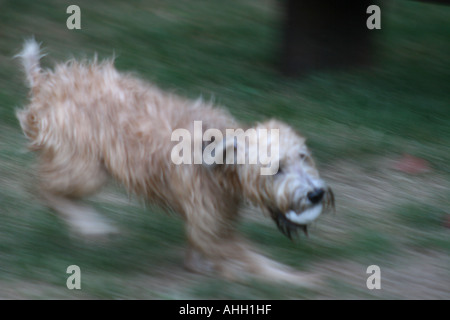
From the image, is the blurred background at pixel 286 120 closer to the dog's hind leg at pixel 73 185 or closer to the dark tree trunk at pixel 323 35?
the dark tree trunk at pixel 323 35

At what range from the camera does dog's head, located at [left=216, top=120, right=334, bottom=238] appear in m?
4.21

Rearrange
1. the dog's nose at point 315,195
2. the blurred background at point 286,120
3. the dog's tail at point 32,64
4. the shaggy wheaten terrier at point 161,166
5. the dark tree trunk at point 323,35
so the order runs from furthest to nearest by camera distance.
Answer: the dark tree trunk at point 323,35
the dog's tail at point 32,64
the blurred background at point 286,120
the shaggy wheaten terrier at point 161,166
the dog's nose at point 315,195

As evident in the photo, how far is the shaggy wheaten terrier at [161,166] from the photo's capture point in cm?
429

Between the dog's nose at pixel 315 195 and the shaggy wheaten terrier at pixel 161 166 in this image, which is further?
the shaggy wheaten terrier at pixel 161 166

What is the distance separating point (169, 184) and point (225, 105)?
286 cm

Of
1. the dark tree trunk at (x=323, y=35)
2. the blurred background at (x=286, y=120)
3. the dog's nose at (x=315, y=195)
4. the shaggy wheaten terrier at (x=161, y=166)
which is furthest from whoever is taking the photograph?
the dark tree trunk at (x=323, y=35)

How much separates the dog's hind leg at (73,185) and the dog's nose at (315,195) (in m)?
1.43

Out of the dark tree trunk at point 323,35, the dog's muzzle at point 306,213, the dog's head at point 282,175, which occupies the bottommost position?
the dog's muzzle at point 306,213

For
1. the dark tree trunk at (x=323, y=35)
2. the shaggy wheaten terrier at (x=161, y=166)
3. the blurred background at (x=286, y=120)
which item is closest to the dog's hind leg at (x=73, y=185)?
the shaggy wheaten terrier at (x=161, y=166)

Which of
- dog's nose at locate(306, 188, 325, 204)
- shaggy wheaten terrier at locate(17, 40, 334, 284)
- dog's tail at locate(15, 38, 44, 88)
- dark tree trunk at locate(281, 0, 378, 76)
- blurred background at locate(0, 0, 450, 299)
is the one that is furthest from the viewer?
dark tree trunk at locate(281, 0, 378, 76)

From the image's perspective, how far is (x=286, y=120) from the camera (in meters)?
7.09

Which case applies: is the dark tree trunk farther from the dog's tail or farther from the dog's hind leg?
the dog's hind leg

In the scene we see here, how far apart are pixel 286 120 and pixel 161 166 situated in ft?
8.84

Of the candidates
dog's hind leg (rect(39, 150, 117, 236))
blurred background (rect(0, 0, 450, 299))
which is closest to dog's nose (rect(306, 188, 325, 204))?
blurred background (rect(0, 0, 450, 299))
